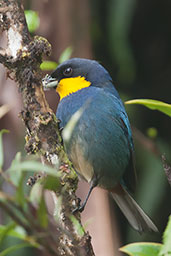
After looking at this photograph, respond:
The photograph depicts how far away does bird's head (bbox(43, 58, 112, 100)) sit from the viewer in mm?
2693

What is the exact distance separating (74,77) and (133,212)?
1.00 m

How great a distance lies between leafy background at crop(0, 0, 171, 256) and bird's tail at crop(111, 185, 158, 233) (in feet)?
1.54

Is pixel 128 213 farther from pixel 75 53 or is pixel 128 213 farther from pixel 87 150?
pixel 75 53

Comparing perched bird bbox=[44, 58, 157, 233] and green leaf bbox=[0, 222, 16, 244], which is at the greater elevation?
green leaf bbox=[0, 222, 16, 244]

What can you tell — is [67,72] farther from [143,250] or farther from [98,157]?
[143,250]

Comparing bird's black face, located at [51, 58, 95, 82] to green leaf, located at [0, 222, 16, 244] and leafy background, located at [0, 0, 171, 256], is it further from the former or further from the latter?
green leaf, located at [0, 222, 16, 244]

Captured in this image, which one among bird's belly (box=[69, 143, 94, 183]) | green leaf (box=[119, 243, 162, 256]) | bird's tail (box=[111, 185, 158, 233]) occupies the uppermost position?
green leaf (box=[119, 243, 162, 256])

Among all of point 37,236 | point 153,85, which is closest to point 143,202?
point 153,85

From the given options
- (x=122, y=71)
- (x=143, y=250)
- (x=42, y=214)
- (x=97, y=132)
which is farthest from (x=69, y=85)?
(x=42, y=214)

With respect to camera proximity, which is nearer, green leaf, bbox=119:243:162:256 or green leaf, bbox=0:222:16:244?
green leaf, bbox=0:222:16:244

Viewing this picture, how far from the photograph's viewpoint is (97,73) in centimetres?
279

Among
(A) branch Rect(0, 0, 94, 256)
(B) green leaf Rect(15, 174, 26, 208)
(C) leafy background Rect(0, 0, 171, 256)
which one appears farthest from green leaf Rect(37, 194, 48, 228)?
(C) leafy background Rect(0, 0, 171, 256)

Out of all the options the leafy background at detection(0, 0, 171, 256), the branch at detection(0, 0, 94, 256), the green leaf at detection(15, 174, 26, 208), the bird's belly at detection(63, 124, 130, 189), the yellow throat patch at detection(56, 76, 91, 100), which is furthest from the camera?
the leafy background at detection(0, 0, 171, 256)

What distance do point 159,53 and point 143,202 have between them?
1.74 meters
